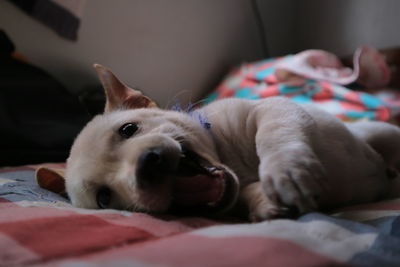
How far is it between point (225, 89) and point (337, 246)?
212cm

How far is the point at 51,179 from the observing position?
4.53 ft

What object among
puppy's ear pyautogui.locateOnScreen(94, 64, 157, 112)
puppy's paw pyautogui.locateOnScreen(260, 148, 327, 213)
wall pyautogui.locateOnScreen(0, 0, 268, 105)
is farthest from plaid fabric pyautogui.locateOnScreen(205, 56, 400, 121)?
puppy's paw pyautogui.locateOnScreen(260, 148, 327, 213)

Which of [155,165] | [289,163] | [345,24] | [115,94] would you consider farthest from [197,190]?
[345,24]

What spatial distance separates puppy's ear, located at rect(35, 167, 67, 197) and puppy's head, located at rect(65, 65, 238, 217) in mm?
199

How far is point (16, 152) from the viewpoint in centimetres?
192

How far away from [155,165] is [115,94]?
55 cm

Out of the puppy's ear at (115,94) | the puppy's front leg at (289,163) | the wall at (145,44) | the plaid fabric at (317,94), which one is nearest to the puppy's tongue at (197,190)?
the puppy's front leg at (289,163)

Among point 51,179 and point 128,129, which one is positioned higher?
point 128,129

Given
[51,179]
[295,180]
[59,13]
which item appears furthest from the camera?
[59,13]

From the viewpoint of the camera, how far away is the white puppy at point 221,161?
32.9 inches

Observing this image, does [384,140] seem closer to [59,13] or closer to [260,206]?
[260,206]

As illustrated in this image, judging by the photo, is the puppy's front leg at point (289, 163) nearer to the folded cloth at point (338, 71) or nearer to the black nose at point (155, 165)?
the black nose at point (155, 165)

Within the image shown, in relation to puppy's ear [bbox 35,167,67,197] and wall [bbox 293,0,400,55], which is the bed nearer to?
puppy's ear [bbox 35,167,67,197]

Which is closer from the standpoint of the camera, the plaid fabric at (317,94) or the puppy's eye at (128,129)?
the puppy's eye at (128,129)
